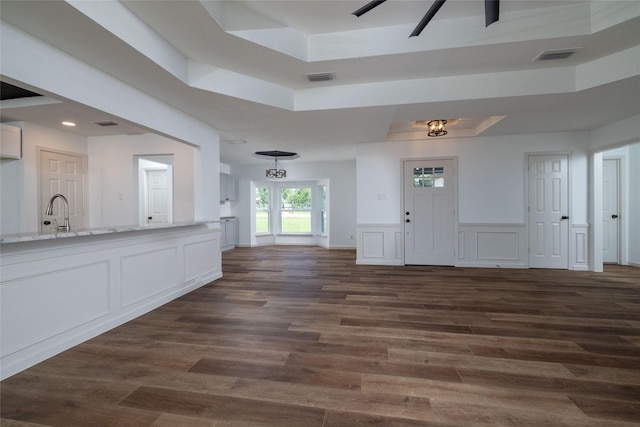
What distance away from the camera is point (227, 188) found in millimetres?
7465

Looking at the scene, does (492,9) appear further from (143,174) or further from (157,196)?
(143,174)

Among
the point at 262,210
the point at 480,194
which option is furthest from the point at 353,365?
the point at 262,210

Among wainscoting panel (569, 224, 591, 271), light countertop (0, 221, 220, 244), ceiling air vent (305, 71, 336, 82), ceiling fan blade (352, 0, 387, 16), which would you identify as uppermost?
ceiling air vent (305, 71, 336, 82)

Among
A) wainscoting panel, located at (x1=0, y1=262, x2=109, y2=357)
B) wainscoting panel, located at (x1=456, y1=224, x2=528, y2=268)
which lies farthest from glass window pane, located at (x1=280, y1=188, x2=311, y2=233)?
wainscoting panel, located at (x1=0, y1=262, x2=109, y2=357)

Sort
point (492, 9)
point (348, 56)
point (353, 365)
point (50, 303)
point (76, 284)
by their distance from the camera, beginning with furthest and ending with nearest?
point (348, 56), point (76, 284), point (50, 303), point (353, 365), point (492, 9)

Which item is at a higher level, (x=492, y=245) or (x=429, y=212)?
(x=429, y=212)

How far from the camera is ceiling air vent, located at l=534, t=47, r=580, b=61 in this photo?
253cm

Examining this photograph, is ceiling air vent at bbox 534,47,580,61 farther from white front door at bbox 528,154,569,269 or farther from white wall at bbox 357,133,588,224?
white front door at bbox 528,154,569,269

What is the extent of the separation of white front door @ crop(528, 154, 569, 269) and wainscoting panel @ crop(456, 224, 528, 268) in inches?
7.8

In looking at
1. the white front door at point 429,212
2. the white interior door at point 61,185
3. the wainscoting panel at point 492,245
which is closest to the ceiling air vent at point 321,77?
the white front door at point 429,212

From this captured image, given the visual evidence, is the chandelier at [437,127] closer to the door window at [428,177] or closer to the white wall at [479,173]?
the white wall at [479,173]

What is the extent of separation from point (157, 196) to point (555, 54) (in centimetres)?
782

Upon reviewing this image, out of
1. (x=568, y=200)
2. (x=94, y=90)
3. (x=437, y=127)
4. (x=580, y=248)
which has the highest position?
(x=437, y=127)

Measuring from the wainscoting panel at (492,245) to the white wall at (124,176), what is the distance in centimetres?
517
